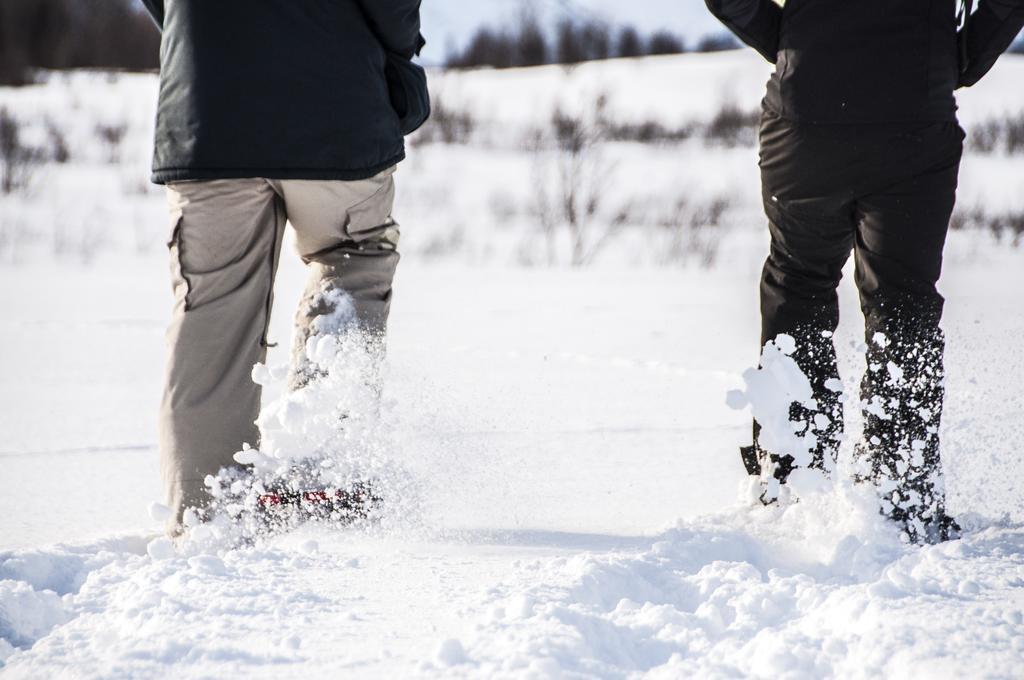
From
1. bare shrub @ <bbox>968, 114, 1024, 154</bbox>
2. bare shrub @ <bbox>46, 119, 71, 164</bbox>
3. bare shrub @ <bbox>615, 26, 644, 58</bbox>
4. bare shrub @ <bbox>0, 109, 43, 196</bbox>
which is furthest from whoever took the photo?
bare shrub @ <bbox>615, 26, 644, 58</bbox>

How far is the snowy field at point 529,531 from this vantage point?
147 centimetres

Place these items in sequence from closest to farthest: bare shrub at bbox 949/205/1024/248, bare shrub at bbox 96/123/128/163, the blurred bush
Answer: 1. bare shrub at bbox 949/205/1024/248
2. bare shrub at bbox 96/123/128/163
3. the blurred bush

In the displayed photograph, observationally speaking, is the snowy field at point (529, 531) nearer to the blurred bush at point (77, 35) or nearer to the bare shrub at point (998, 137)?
the bare shrub at point (998, 137)

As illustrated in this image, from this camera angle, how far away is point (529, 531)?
2189 millimetres

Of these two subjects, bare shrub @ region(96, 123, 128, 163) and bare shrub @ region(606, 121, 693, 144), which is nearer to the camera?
bare shrub @ region(96, 123, 128, 163)

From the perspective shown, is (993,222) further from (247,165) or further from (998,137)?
(247,165)

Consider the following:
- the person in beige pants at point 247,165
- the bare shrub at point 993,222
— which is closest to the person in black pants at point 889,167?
the person in beige pants at point 247,165

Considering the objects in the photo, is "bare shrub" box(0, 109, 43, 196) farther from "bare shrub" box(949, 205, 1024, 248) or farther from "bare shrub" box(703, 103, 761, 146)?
"bare shrub" box(703, 103, 761, 146)

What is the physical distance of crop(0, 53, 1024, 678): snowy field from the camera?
4.82ft

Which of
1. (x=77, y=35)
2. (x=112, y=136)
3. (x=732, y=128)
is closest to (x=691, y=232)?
(x=112, y=136)

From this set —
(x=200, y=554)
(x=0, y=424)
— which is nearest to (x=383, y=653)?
(x=200, y=554)

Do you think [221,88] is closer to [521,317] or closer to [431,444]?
[431,444]

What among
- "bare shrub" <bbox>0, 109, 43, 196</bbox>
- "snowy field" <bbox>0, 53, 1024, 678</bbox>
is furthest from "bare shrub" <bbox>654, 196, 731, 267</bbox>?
"bare shrub" <bbox>0, 109, 43, 196</bbox>

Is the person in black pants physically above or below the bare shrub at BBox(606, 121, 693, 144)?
below
